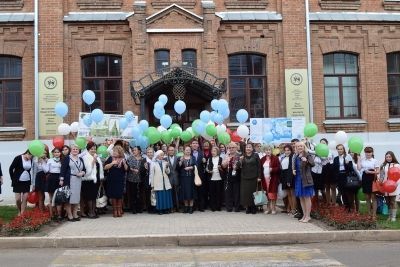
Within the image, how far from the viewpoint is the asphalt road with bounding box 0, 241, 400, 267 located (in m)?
7.68

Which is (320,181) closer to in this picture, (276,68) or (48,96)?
(276,68)

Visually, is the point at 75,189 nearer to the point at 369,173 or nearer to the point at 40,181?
the point at 40,181

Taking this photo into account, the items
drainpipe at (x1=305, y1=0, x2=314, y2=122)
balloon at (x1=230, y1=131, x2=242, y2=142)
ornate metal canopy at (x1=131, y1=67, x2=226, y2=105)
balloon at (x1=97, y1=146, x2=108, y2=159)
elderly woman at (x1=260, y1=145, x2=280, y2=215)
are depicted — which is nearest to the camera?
elderly woman at (x1=260, y1=145, x2=280, y2=215)

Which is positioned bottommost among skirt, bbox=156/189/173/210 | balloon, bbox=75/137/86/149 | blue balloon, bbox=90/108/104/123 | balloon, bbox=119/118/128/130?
skirt, bbox=156/189/173/210

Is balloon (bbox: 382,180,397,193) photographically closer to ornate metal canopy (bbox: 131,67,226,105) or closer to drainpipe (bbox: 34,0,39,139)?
ornate metal canopy (bbox: 131,67,226,105)

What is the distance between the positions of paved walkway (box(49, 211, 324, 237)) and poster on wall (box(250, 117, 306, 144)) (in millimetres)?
2974

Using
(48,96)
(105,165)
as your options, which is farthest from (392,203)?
(48,96)

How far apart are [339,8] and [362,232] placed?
1118 centimetres

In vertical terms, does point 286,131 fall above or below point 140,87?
below

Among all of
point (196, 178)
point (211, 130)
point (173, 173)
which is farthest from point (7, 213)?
point (211, 130)

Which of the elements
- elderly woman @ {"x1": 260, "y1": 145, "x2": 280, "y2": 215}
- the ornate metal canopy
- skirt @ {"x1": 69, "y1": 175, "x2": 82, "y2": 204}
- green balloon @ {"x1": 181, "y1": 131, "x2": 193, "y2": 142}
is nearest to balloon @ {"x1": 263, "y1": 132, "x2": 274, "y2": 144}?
elderly woman @ {"x1": 260, "y1": 145, "x2": 280, "y2": 215}

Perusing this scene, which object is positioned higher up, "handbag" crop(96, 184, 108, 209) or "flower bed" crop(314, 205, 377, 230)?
"handbag" crop(96, 184, 108, 209)

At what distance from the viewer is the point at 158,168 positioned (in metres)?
12.6

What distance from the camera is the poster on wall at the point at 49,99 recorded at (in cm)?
1694
